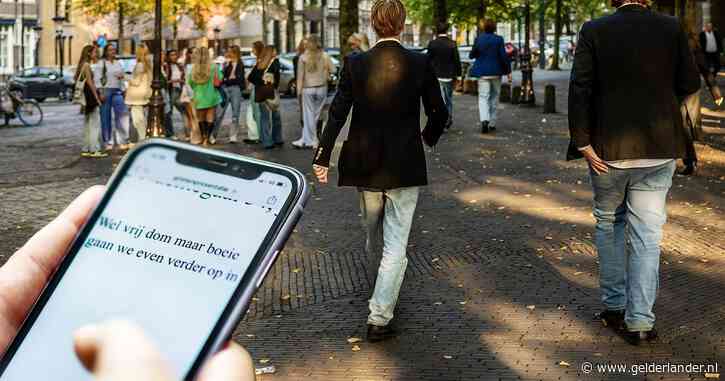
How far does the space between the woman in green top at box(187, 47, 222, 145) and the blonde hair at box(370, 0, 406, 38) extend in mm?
11934

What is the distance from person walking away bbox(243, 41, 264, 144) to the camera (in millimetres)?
17625

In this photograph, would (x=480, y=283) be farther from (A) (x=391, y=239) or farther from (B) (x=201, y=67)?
(B) (x=201, y=67)

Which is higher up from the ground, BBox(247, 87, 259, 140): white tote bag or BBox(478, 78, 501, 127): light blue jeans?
BBox(478, 78, 501, 127): light blue jeans

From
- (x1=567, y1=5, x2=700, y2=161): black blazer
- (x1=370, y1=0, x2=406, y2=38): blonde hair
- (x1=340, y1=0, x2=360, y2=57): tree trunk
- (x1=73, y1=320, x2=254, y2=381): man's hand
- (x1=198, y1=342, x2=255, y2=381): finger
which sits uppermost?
(x1=340, y1=0, x2=360, y2=57): tree trunk

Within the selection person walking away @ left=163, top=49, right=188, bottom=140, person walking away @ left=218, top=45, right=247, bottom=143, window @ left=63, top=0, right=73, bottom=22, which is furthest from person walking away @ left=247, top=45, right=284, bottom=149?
window @ left=63, top=0, right=73, bottom=22

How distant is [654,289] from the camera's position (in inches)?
234

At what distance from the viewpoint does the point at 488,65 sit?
58.9ft

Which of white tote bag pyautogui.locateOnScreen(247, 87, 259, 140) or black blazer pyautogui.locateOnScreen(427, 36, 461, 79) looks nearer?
black blazer pyautogui.locateOnScreen(427, 36, 461, 79)

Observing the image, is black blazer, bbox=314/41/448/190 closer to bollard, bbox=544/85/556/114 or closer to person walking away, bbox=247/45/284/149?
person walking away, bbox=247/45/284/149

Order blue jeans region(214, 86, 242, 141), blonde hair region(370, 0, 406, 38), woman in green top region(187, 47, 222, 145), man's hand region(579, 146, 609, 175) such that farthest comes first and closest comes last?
blue jeans region(214, 86, 242, 141), woman in green top region(187, 47, 222, 145), blonde hair region(370, 0, 406, 38), man's hand region(579, 146, 609, 175)

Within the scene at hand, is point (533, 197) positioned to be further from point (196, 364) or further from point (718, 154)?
point (196, 364)

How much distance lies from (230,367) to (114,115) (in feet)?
54.2

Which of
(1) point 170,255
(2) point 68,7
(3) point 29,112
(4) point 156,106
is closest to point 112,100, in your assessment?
(4) point 156,106

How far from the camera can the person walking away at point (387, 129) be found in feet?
20.4
